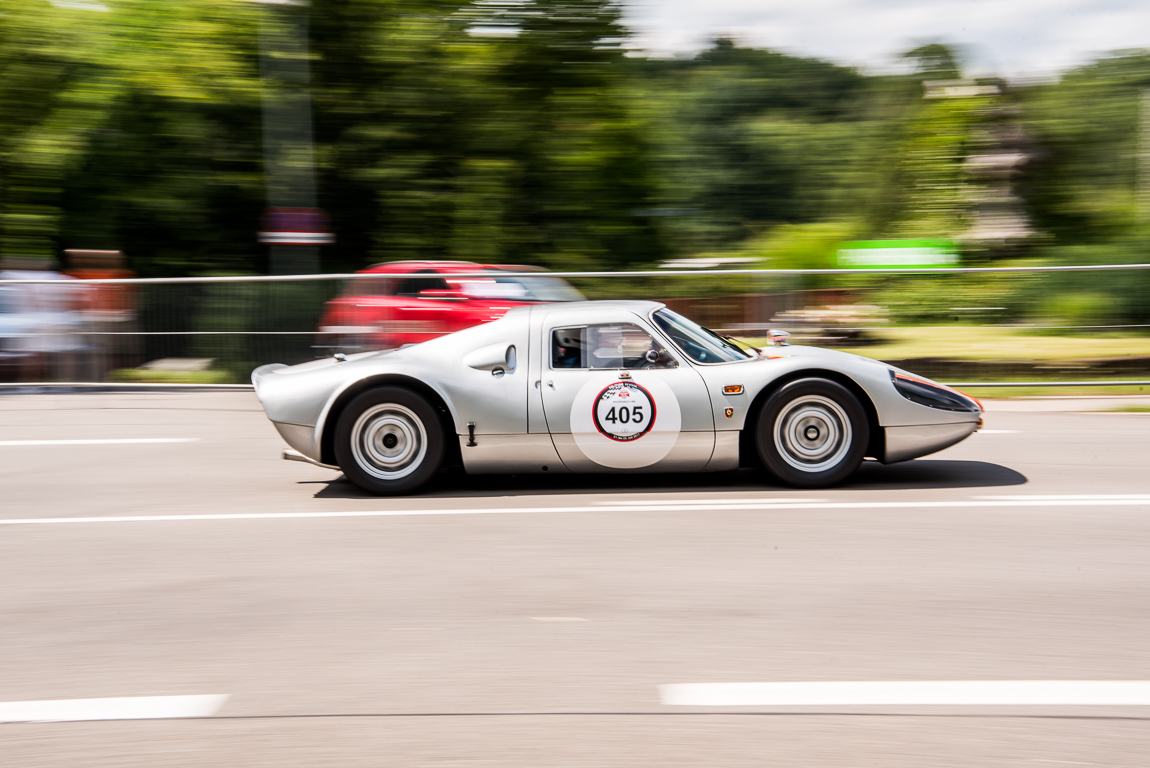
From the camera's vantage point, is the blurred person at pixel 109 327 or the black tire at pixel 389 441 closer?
the black tire at pixel 389 441

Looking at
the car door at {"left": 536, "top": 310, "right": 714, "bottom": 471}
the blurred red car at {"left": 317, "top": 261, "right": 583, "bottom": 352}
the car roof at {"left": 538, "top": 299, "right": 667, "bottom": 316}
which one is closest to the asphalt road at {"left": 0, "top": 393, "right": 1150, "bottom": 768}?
the car door at {"left": 536, "top": 310, "right": 714, "bottom": 471}

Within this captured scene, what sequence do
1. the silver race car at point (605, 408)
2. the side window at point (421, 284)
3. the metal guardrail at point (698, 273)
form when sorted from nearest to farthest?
the silver race car at point (605, 408), the metal guardrail at point (698, 273), the side window at point (421, 284)

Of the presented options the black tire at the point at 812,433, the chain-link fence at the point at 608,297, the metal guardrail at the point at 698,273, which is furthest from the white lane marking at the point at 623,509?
the metal guardrail at the point at 698,273

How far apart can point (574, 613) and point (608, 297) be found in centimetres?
746

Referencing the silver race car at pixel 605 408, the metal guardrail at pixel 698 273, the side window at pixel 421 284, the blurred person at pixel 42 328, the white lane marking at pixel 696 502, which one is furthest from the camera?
the blurred person at pixel 42 328

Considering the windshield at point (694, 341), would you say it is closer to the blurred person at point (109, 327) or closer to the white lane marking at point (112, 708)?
the white lane marking at point (112, 708)

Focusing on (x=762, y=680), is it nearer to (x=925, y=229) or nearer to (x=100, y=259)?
(x=100, y=259)

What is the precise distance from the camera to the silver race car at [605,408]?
19.2 feet

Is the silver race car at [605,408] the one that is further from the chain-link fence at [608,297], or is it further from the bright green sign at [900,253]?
the bright green sign at [900,253]

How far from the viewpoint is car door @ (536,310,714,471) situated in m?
5.82

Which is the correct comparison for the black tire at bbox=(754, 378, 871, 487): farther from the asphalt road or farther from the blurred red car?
the blurred red car

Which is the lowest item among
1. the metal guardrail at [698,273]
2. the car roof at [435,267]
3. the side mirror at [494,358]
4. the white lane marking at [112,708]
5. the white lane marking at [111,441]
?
the white lane marking at [112,708]

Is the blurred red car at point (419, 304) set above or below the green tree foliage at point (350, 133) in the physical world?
below

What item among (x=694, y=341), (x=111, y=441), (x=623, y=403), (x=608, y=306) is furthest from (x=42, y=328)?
(x=694, y=341)
